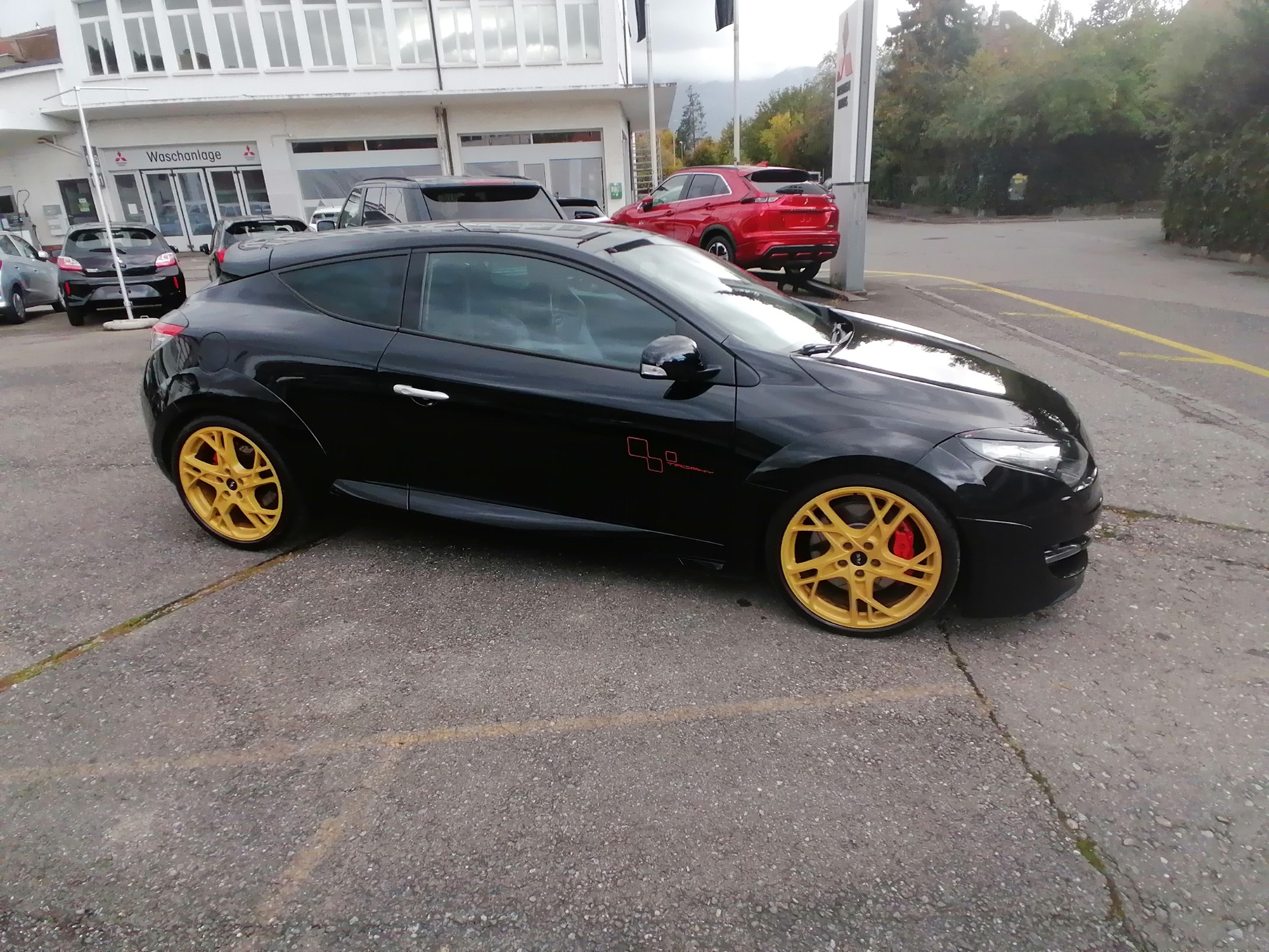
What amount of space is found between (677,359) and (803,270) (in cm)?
1015

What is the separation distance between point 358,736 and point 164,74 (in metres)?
32.2

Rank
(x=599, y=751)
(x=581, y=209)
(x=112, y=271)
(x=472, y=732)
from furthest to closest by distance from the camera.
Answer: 1. (x=581, y=209)
2. (x=112, y=271)
3. (x=472, y=732)
4. (x=599, y=751)

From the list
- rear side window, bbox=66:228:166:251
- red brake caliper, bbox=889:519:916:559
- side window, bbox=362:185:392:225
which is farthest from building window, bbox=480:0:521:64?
red brake caliper, bbox=889:519:916:559

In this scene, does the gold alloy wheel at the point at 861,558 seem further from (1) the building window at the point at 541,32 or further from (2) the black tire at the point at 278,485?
(1) the building window at the point at 541,32

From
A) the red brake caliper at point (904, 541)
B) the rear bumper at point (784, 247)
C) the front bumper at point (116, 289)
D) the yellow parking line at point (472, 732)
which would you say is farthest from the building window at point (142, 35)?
the red brake caliper at point (904, 541)

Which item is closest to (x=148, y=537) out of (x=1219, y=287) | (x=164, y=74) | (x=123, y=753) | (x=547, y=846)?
(x=123, y=753)

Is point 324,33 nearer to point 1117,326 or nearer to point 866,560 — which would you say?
point 1117,326

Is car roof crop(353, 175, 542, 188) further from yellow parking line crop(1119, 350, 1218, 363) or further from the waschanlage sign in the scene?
yellow parking line crop(1119, 350, 1218, 363)

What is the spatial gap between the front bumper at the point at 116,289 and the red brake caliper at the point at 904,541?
12196mm

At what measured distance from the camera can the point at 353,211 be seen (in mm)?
9680

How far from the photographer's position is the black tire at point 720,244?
11.4 m

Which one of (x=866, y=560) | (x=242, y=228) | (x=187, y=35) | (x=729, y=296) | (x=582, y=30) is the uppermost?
(x=187, y=35)

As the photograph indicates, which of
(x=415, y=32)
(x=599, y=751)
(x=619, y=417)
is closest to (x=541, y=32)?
(x=415, y=32)

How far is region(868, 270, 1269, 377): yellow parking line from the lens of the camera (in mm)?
7328
